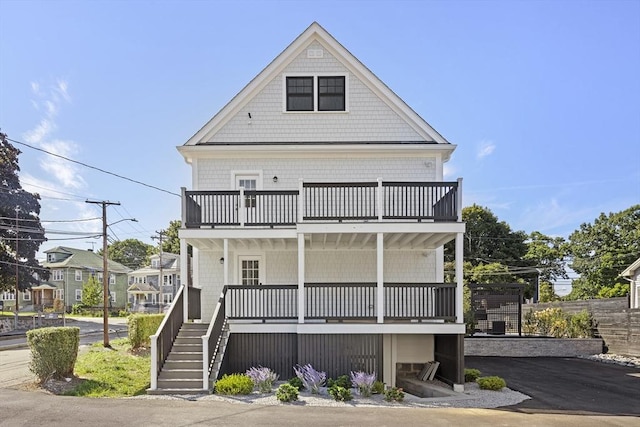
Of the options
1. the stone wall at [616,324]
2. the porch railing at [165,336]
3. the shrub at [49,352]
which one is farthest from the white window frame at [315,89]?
the stone wall at [616,324]

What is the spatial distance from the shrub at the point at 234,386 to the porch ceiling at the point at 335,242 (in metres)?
3.83

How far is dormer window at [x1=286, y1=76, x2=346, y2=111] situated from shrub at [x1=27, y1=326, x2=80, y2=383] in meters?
9.36

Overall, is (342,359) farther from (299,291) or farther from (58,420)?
(58,420)

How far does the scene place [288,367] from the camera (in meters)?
12.3

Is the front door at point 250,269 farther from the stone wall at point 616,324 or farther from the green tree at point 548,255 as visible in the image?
the green tree at point 548,255

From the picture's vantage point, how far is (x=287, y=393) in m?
10.0

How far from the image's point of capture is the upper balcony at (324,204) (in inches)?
478

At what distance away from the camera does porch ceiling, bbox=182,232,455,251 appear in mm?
12669

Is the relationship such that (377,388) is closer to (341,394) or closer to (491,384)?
(341,394)

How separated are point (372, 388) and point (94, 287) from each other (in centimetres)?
5173

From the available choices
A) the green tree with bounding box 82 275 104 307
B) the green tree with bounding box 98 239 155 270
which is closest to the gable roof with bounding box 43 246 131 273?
the green tree with bounding box 82 275 104 307

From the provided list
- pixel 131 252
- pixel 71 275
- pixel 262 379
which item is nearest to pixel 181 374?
pixel 262 379

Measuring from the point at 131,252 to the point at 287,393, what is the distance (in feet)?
289

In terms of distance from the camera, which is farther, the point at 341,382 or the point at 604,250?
the point at 604,250
